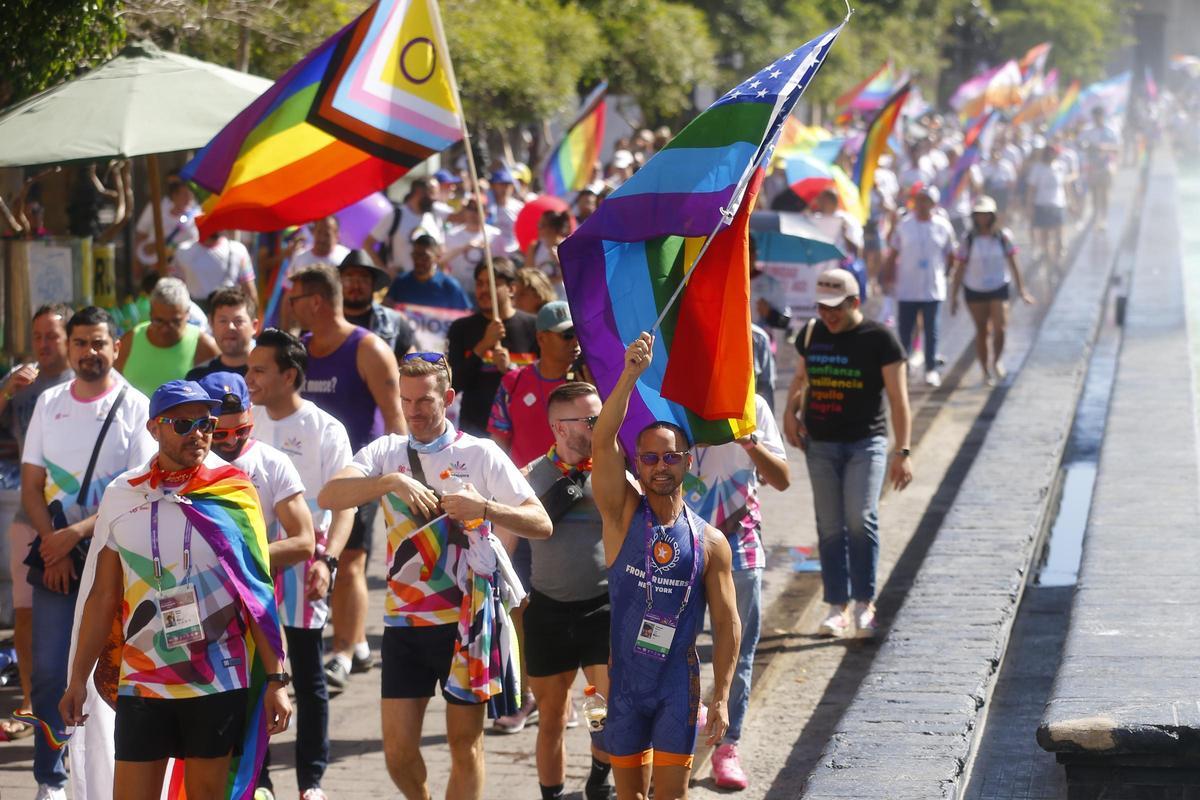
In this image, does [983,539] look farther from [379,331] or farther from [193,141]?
[193,141]

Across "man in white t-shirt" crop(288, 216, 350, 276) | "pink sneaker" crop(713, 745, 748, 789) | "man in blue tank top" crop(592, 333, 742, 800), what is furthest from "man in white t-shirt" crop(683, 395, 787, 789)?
"man in white t-shirt" crop(288, 216, 350, 276)

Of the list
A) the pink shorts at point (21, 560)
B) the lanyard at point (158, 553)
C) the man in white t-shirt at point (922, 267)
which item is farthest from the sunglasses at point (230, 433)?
the man in white t-shirt at point (922, 267)

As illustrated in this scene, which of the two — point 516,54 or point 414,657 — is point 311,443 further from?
point 516,54

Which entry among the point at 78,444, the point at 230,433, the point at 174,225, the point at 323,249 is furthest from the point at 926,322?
the point at 230,433

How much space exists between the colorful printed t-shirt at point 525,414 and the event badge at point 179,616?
101 inches

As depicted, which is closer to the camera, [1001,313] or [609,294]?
[609,294]

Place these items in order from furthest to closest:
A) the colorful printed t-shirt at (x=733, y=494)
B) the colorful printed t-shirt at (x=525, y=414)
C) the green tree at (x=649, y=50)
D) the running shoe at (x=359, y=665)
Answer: the green tree at (x=649, y=50) < the running shoe at (x=359, y=665) < the colorful printed t-shirt at (x=525, y=414) < the colorful printed t-shirt at (x=733, y=494)

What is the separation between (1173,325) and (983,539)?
10.0 m

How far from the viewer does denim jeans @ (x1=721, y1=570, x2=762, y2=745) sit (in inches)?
280

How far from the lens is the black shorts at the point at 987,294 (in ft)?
53.8

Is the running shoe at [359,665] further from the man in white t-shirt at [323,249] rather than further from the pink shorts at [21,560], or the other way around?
the man in white t-shirt at [323,249]

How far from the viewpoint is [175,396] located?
5484 millimetres

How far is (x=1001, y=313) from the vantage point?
1652 cm

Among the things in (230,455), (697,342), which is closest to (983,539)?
(697,342)
